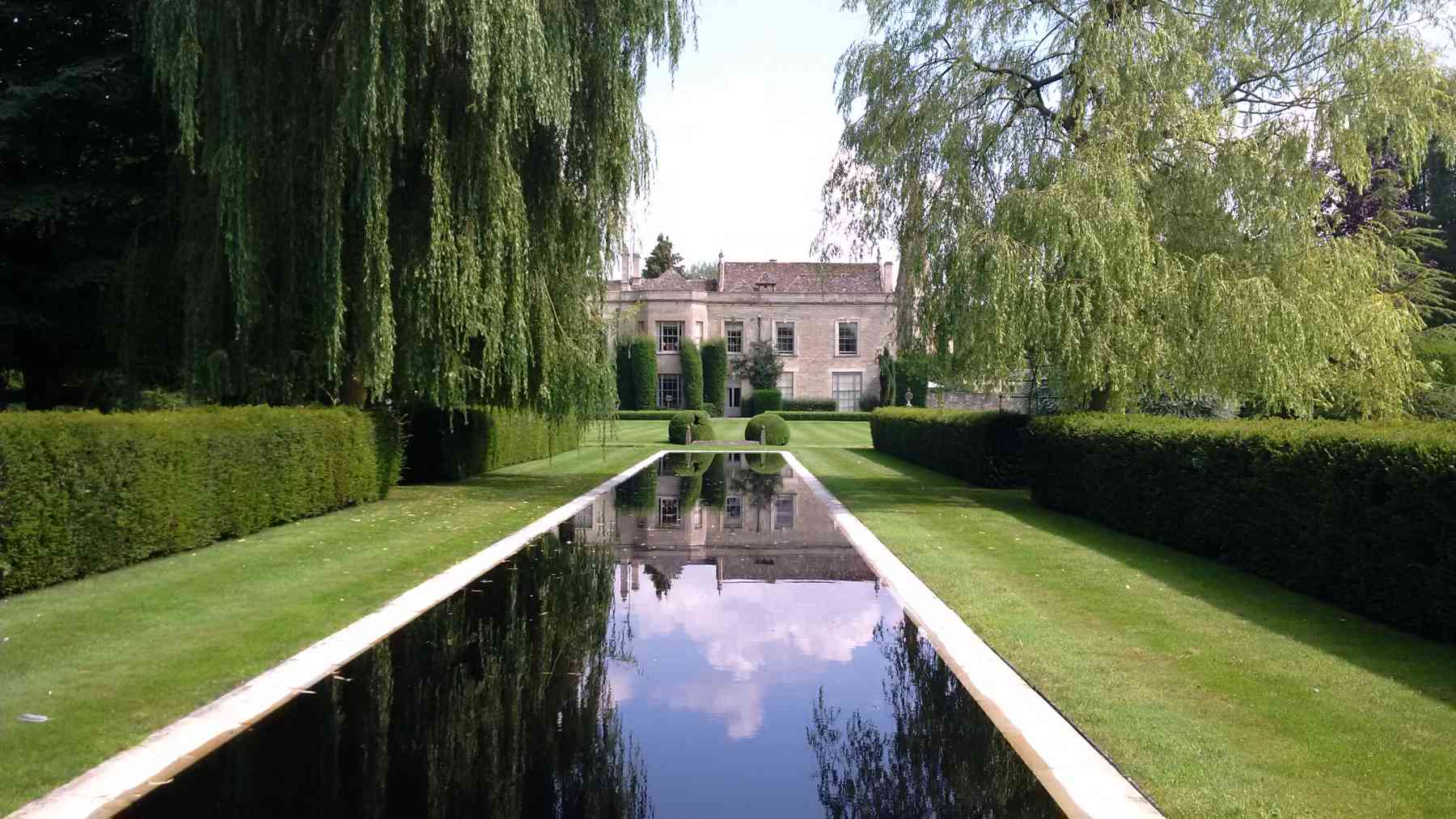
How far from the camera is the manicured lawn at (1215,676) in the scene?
14.1ft

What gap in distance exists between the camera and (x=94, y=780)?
166 inches

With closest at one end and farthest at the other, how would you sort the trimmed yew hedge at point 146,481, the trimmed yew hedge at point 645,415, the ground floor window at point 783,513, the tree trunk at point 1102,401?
1. the trimmed yew hedge at point 146,481
2. the ground floor window at point 783,513
3. the tree trunk at point 1102,401
4. the trimmed yew hedge at point 645,415

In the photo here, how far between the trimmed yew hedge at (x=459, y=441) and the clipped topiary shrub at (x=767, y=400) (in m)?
31.8

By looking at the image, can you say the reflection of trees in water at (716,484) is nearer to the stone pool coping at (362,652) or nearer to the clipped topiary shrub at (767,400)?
the stone pool coping at (362,652)

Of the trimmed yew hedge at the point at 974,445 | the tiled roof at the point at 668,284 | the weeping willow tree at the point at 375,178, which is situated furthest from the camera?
the tiled roof at the point at 668,284

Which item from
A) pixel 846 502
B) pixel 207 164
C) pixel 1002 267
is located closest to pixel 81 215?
pixel 207 164

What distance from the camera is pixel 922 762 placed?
15.4 feet

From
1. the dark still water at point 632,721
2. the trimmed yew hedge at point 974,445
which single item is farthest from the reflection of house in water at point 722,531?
the trimmed yew hedge at point 974,445

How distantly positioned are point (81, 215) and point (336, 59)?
463 centimetres

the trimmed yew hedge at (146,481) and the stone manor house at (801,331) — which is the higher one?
the stone manor house at (801,331)

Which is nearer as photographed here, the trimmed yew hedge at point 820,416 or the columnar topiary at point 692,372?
the trimmed yew hedge at point 820,416

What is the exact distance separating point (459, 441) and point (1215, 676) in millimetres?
14910

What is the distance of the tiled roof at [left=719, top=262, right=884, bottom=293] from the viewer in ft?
184

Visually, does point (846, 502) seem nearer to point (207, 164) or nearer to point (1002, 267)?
point (1002, 267)
